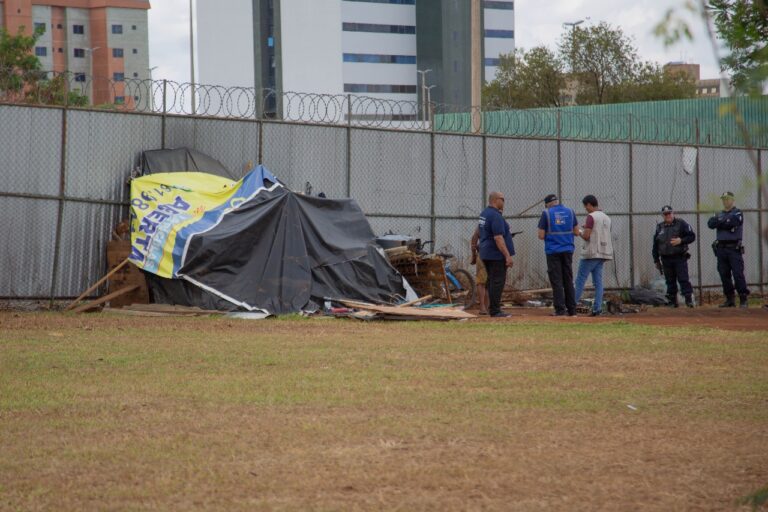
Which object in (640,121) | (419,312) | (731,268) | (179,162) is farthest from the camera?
(640,121)

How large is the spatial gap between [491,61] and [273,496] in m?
98.6

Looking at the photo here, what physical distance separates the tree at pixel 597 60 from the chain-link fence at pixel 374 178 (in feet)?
124

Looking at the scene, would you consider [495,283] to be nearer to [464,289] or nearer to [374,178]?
[464,289]

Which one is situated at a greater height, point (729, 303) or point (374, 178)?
point (374, 178)

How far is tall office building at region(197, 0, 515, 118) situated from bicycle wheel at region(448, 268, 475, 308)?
70742 millimetres

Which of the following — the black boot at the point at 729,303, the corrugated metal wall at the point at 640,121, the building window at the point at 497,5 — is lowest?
the black boot at the point at 729,303

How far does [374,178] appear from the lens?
19172 mm

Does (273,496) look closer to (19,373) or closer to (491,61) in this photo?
(19,373)

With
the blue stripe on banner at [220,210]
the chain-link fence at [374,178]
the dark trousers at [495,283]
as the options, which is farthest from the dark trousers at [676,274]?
the blue stripe on banner at [220,210]

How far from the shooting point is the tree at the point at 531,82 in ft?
207

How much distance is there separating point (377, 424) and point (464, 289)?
463 inches

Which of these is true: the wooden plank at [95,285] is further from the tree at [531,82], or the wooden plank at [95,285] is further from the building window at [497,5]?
the building window at [497,5]

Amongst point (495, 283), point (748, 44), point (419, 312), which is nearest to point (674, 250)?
point (495, 283)

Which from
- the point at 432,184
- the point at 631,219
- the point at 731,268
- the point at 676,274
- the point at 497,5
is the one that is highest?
the point at 497,5
